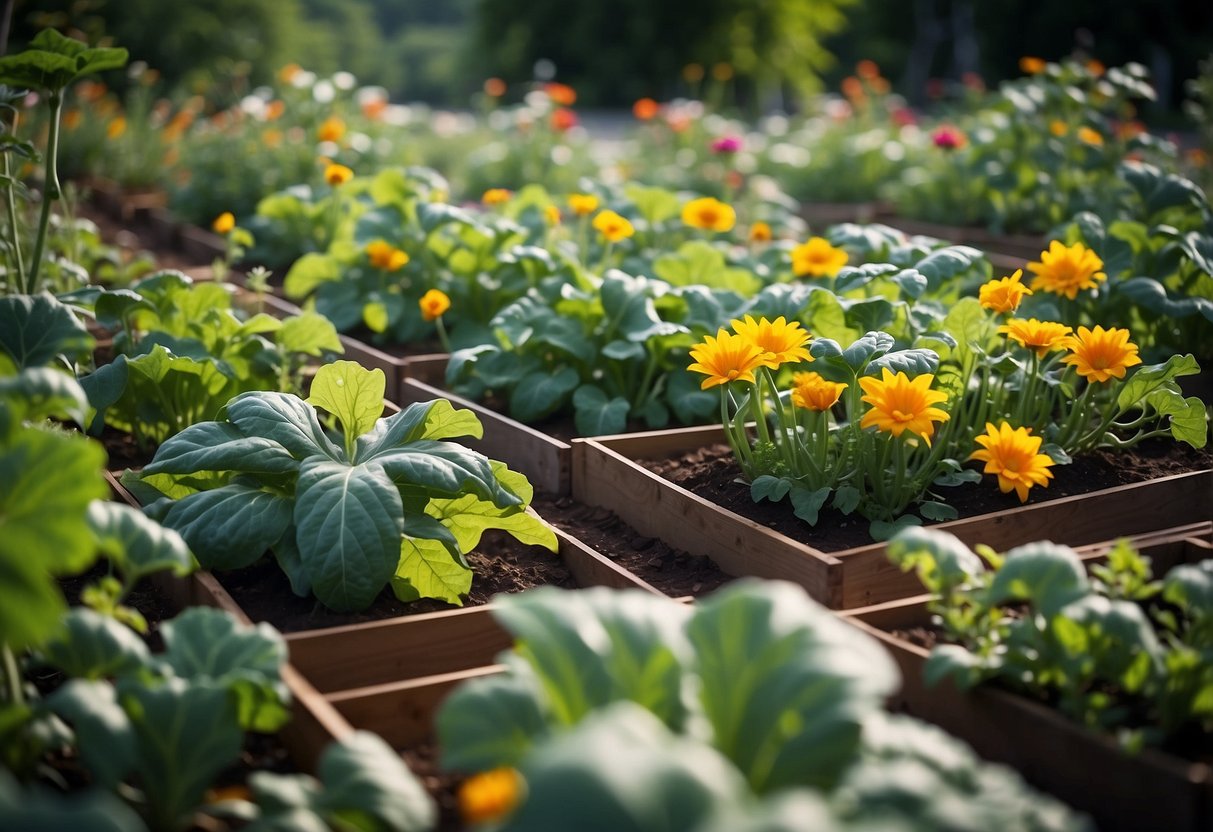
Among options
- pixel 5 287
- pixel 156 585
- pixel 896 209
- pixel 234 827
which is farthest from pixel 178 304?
pixel 896 209

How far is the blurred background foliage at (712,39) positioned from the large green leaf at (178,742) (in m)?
12.6

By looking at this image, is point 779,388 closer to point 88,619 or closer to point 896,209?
point 88,619

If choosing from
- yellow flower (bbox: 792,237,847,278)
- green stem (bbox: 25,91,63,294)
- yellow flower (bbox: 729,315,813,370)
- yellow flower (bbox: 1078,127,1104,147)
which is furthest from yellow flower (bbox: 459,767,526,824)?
yellow flower (bbox: 1078,127,1104,147)

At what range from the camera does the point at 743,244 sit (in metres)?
5.52

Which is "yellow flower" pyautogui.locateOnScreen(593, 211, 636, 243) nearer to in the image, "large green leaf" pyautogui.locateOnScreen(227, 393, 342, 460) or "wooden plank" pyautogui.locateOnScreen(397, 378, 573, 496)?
"wooden plank" pyautogui.locateOnScreen(397, 378, 573, 496)

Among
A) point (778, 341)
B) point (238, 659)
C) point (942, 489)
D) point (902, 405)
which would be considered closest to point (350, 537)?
point (238, 659)

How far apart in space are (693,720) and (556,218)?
2.81 metres

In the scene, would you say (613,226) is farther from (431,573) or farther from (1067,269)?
(431,573)

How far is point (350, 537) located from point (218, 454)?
0.32m

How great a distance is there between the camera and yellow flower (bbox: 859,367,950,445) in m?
2.26

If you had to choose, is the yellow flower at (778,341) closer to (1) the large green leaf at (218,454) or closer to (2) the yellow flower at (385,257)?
(1) the large green leaf at (218,454)

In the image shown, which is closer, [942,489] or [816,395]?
[816,395]

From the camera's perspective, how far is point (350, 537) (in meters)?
2.27

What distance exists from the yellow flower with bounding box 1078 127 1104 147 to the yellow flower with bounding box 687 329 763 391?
3.32 m
